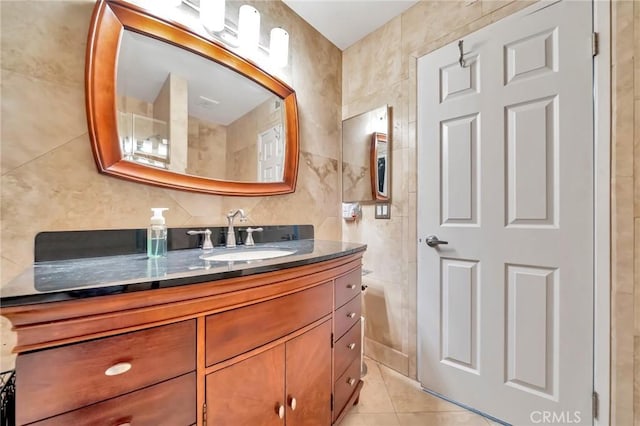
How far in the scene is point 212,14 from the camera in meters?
1.24

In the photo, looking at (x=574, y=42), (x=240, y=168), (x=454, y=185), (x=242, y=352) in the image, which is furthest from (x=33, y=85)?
(x=574, y=42)

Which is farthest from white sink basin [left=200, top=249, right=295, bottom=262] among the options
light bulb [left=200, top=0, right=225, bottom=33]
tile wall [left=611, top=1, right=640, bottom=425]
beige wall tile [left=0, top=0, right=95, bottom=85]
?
tile wall [left=611, top=1, right=640, bottom=425]

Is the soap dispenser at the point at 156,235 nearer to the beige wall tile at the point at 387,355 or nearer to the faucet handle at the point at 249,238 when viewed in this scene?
the faucet handle at the point at 249,238

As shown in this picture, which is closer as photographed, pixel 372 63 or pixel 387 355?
pixel 387 355

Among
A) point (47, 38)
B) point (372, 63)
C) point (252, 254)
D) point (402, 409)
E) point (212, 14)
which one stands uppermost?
point (372, 63)

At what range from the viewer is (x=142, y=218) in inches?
43.0

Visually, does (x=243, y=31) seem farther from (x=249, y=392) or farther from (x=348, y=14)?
(x=249, y=392)

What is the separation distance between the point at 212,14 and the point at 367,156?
124cm

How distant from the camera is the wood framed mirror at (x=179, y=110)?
0.99 m

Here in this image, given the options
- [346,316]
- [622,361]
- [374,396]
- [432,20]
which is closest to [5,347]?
[346,316]

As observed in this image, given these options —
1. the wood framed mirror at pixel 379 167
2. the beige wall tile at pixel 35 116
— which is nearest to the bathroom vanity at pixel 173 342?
the beige wall tile at pixel 35 116

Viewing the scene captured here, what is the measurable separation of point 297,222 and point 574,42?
166 cm

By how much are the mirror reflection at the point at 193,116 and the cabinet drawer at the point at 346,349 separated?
3.23 feet

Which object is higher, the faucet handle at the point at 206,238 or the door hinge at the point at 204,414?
the faucet handle at the point at 206,238
